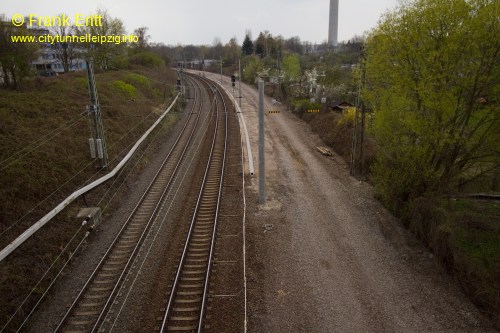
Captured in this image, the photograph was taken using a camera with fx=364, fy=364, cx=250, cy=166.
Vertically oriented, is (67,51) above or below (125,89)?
above

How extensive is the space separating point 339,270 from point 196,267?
552 centimetres

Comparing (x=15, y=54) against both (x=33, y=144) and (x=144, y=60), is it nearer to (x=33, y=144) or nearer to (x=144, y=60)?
(x=33, y=144)

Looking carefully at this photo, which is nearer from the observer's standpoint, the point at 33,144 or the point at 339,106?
the point at 33,144

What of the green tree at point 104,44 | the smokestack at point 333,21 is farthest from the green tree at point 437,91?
the smokestack at point 333,21

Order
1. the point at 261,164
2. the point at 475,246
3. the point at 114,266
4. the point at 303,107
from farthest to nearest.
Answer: the point at 303,107 → the point at 261,164 → the point at 475,246 → the point at 114,266

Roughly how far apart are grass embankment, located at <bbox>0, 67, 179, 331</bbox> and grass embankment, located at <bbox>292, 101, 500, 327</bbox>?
15.2 meters

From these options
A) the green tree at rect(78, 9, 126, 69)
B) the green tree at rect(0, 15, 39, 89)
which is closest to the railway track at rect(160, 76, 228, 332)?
the green tree at rect(0, 15, 39, 89)

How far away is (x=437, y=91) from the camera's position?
1549cm

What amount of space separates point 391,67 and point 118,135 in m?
20.8

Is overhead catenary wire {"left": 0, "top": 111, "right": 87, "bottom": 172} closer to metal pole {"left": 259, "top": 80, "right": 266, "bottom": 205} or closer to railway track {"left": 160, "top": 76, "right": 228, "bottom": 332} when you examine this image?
railway track {"left": 160, "top": 76, "right": 228, "bottom": 332}

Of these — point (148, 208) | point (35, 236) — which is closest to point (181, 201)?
point (148, 208)

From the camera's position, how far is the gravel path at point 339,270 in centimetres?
1167

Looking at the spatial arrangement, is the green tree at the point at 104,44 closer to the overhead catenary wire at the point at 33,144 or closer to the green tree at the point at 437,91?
the overhead catenary wire at the point at 33,144

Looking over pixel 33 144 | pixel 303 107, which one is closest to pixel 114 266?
pixel 33 144
